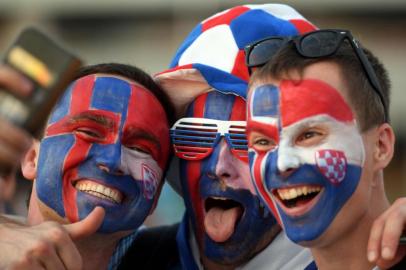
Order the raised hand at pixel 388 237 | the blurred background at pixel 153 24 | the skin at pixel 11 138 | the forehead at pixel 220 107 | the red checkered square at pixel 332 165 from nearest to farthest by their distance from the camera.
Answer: the skin at pixel 11 138, the raised hand at pixel 388 237, the red checkered square at pixel 332 165, the forehead at pixel 220 107, the blurred background at pixel 153 24

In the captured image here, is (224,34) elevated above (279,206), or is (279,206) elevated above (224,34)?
(224,34)

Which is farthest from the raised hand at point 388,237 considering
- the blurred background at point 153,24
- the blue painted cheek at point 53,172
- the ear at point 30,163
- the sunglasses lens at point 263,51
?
the blurred background at point 153,24

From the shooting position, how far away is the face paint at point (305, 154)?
3.27 metres

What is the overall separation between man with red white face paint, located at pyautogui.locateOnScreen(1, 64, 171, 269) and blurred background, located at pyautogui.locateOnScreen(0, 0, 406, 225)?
28.9 feet

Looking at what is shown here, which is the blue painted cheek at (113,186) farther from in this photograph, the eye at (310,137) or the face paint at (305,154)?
the eye at (310,137)

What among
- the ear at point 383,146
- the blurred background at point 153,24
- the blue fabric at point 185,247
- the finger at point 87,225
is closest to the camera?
the ear at point 383,146

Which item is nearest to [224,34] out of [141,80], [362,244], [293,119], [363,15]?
[141,80]

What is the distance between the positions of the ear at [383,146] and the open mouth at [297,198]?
25cm

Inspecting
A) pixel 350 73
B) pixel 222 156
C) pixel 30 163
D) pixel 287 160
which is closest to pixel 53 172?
pixel 30 163

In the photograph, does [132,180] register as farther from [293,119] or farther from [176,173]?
[293,119]

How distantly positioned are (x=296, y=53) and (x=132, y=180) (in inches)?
35.7

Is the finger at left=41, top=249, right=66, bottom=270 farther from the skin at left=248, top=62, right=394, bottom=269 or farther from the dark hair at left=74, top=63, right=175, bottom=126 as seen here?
the dark hair at left=74, top=63, right=175, bottom=126

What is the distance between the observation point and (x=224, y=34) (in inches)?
167

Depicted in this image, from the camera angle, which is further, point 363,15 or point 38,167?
point 363,15
